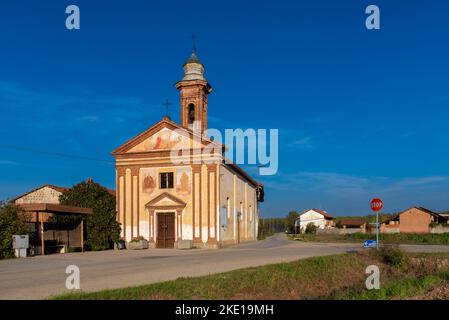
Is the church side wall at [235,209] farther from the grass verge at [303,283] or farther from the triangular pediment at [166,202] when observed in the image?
the grass verge at [303,283]

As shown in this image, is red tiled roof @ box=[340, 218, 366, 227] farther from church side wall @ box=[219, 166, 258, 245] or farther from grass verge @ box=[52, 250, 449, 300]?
grass verge @ box=[52, 250, 449, 300]

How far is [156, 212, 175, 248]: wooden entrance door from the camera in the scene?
103ft

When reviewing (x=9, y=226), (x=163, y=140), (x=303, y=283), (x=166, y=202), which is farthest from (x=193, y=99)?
(x=303, y=283)

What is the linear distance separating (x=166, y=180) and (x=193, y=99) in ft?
26.5

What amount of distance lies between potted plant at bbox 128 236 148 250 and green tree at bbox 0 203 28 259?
8464 mm

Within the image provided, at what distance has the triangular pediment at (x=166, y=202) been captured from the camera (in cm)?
3117

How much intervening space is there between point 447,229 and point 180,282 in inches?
2319

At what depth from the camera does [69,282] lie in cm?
1127

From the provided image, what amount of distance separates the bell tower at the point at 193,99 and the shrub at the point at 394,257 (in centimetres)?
2034

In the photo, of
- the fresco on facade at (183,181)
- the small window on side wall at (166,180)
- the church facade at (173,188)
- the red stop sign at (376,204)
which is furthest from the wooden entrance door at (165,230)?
the red stop sign at (376,204)

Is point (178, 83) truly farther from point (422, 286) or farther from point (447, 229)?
point (447, 229)

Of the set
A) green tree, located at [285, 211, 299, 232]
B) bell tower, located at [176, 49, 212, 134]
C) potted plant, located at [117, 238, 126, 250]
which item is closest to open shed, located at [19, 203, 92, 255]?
potted plant, located at [117, 238, 126, 250]
